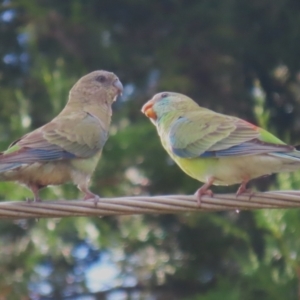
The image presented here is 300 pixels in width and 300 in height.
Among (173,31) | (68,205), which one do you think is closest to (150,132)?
(173,31)

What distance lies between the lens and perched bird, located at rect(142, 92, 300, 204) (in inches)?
208

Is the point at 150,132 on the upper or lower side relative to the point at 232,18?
lower

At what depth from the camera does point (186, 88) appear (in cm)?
1171

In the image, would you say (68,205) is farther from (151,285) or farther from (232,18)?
(232,18)

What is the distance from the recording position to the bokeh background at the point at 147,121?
939 centimetres

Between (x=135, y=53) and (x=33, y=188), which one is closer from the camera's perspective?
(x=33, y=188)

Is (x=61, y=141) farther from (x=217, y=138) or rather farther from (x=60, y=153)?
(x=217, y=138)

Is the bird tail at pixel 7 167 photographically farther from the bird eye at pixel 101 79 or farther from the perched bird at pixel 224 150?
the bird eye at pixel 101 79

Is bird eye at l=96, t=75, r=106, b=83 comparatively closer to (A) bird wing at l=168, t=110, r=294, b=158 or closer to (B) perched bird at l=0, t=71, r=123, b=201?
(B) perched bird at l=0, t=71, r=123, b=201

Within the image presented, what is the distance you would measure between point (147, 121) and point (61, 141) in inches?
204

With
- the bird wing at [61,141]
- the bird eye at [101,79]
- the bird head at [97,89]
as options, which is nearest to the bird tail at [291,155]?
the bird wing at [61,141]

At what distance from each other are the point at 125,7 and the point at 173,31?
78 centimetres

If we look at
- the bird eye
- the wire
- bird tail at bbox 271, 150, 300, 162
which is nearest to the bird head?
the bird eye

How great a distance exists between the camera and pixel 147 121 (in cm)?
1077
